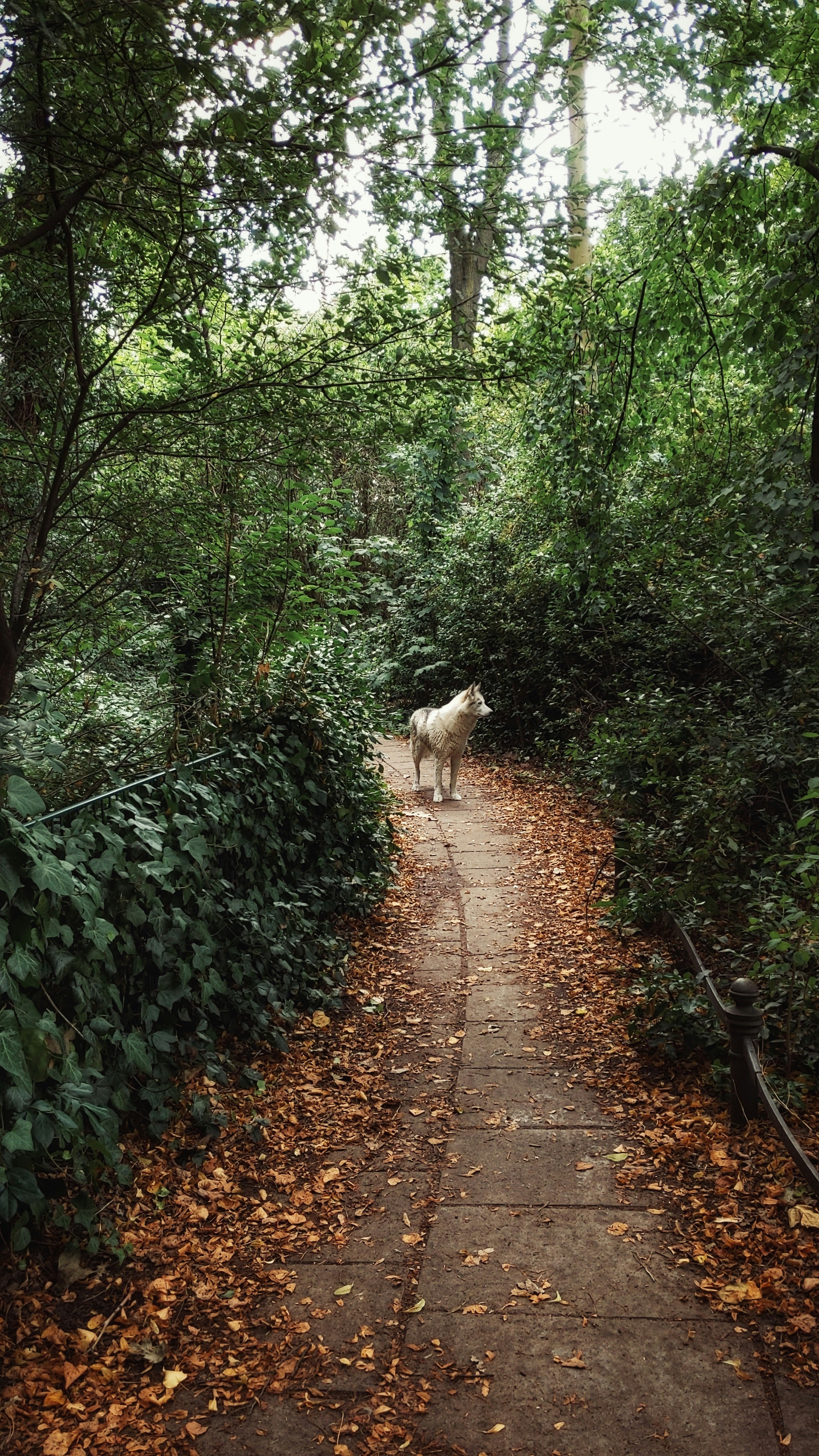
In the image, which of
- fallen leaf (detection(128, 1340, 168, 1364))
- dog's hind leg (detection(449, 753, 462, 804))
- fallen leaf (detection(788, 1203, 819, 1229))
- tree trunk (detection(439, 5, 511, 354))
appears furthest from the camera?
dog's hind leg (detection(449, 753, 462, 804))

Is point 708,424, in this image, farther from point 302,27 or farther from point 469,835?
point 302,27

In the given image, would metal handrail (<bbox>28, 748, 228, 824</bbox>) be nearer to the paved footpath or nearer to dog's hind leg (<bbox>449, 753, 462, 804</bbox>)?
the paved footpath

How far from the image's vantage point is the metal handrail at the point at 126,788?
3240 mm

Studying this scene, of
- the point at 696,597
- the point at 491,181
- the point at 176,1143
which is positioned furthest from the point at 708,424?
the point at 176,1143

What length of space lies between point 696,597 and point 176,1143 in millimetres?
5644

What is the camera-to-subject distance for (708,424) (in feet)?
26.8

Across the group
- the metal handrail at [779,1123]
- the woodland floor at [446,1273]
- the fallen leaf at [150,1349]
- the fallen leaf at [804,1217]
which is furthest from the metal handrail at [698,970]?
the fallen leaf at [150,1349]

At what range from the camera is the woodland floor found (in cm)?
246

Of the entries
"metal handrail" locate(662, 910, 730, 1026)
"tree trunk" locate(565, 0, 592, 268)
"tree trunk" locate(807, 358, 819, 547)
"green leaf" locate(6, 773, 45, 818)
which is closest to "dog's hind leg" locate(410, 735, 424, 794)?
"metal handrail" locate(662, 910, 730, 1026)

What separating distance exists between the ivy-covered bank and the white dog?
3.78 meters

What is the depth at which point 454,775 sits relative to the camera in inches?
427

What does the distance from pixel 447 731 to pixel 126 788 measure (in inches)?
268

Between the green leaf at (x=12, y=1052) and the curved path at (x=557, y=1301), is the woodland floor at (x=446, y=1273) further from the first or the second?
the green leaf at (x=12, y=1052)

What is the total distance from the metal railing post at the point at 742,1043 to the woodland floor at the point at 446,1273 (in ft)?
0.27
